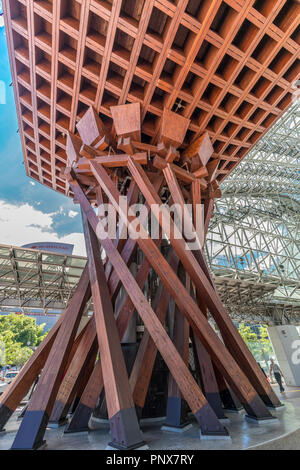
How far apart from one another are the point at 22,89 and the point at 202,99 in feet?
13.6

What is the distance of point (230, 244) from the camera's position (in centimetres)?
2308

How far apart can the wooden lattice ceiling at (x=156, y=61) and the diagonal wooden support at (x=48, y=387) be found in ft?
13.3

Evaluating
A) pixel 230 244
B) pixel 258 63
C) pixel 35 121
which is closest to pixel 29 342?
pixel 230 244

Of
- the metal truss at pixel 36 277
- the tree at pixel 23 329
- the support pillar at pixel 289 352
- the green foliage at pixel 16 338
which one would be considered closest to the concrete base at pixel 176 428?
the metal truss at pixel 36 277

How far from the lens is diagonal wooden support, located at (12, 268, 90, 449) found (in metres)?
2.88

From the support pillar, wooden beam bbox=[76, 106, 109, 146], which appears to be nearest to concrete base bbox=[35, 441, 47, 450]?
wooden beam bbox=[76, 106, 109, 146]

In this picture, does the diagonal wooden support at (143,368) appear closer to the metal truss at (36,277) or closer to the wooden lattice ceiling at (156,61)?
the wooden lattice ceiling at (156,61)

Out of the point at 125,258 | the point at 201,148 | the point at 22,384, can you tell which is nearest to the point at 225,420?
the point at 125,258

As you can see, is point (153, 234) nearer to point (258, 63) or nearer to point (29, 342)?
point (258, 63)

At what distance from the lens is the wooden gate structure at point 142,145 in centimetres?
360

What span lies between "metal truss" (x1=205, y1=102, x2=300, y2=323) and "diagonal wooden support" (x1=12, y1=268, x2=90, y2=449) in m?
14.9

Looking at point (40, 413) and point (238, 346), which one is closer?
point (40, 413)

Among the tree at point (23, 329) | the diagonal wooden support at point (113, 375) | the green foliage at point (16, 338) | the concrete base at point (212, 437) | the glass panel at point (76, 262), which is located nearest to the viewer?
the diagonal wooden support at point (113, 375)

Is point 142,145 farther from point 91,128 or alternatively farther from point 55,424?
point 55,424
